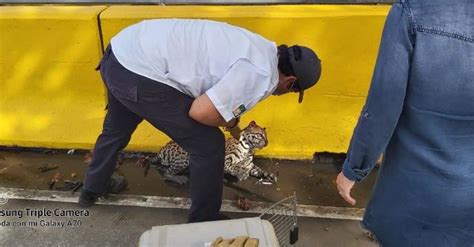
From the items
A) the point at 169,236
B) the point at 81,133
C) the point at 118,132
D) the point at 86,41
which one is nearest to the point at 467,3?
the point at 169,236

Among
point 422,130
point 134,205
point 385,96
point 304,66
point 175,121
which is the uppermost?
point 385,96

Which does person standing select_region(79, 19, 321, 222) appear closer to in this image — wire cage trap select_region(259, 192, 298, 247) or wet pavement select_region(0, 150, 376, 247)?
wire cage trap select_region(259, 192, 298, 247)

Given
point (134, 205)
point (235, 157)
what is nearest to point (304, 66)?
point (235, 157)

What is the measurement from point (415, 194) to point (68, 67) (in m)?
3.05

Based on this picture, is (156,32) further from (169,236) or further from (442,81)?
(442,81)

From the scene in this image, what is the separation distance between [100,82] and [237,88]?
1.89 m

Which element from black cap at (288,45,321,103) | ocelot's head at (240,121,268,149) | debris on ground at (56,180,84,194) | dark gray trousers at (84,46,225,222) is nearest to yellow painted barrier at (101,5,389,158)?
ocelot's head at (240,121,268,149)

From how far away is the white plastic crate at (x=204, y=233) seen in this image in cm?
209

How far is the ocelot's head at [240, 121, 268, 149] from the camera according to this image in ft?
12.2

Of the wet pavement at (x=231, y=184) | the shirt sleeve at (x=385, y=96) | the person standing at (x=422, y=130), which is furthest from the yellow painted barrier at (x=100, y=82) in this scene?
the shirt sleeve at (x=385, y=96)

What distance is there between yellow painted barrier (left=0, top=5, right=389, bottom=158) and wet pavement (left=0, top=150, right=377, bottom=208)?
12 cm

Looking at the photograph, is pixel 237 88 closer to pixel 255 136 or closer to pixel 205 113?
pixel 205 113

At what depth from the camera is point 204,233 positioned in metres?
2.13

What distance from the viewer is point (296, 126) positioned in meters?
4.02
